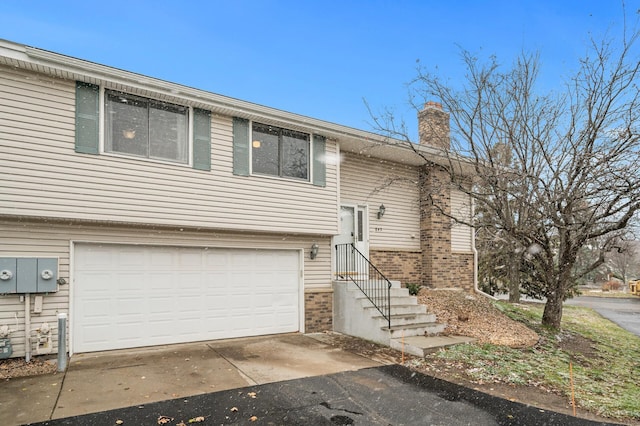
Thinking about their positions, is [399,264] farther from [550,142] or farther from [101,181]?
[101,181]

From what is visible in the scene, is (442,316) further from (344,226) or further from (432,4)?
(432,4)

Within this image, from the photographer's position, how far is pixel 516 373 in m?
6.77

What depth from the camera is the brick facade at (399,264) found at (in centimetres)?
1179

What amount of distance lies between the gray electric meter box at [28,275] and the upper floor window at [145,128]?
2.24 metres

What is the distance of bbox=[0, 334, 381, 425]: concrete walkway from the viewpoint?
521 centimetres

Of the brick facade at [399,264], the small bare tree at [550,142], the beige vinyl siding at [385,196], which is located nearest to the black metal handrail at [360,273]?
the brick facade at [399,264]

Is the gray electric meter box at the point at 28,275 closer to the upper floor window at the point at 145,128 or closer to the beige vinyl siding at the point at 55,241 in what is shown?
the beige vinyl siding at the point at 55,241

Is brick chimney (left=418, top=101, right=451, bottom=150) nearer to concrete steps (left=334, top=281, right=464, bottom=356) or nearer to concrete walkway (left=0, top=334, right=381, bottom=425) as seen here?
concrete steps (left=334, top=281, right=464, bottom=356)

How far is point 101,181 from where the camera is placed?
24.4ft

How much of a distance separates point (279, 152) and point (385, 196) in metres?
3.94

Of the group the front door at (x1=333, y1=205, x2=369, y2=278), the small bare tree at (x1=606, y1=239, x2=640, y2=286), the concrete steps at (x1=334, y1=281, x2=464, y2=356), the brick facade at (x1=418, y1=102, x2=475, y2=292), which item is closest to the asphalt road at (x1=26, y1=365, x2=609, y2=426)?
the concrete steps at (x1=334, y1=281, x2=464, y2=356)

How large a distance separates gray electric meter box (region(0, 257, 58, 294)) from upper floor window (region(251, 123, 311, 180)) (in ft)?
13.8

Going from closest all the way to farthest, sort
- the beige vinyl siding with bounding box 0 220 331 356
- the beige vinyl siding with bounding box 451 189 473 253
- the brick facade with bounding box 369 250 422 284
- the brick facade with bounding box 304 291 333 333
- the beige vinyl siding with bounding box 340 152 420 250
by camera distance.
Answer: the beige vinyl siding with bounding box 0 220 331 356, the brick facade with bounding box 304 291 333 333, the beige vinyl siding with bounding box 340 152 420 250, the brick facade with bounding box 369 250 422 284, the beige vinyl siding with bounding box 451 189 473 253

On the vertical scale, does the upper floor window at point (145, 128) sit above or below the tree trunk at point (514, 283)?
above
